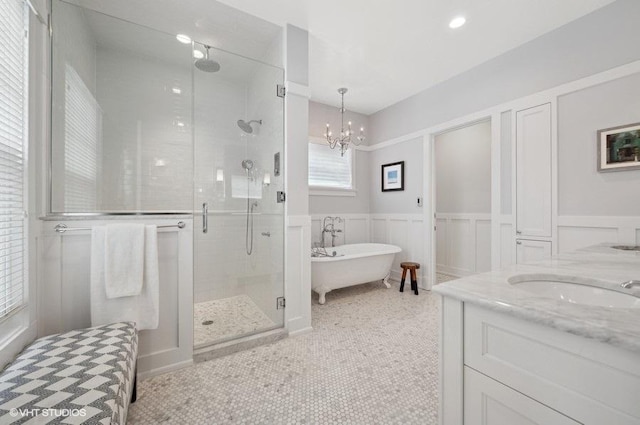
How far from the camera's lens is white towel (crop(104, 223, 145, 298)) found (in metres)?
1.57

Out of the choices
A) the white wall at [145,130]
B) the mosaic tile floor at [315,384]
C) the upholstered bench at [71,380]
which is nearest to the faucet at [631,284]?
the mosaic tile floor at [315,384]

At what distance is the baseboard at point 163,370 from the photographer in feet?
5.65

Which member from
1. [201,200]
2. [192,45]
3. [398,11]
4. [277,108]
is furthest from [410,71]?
[201,200]

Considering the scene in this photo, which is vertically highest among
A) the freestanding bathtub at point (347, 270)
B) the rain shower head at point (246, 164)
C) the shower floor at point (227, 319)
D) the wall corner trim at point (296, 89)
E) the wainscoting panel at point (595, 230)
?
the wall corner trim at point (296, 89)

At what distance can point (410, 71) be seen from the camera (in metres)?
3.19

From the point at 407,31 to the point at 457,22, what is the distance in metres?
0.43

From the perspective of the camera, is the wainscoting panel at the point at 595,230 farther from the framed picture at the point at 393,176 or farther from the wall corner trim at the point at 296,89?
the wall corner trim at the point at 296,89

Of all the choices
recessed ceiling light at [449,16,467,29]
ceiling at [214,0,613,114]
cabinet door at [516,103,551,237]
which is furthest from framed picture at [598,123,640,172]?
recessed ceiling light at [449,16,467,29]

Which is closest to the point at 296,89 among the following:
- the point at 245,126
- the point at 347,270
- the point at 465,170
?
the point at 245,126

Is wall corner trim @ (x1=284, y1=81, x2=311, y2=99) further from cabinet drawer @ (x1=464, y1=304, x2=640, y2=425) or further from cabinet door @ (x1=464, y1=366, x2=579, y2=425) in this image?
cabinet door @ (x1=464, y1=366, x2=579, y2=425)

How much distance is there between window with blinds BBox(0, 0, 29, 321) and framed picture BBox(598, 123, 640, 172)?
154 inches

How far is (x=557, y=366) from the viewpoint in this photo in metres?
0.59

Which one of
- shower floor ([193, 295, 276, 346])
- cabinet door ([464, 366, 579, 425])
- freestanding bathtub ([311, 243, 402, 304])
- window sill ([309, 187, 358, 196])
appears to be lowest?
shower floor ([193, 295, 276, 346])

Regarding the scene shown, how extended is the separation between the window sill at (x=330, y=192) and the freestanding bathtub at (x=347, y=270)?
2.98ft
